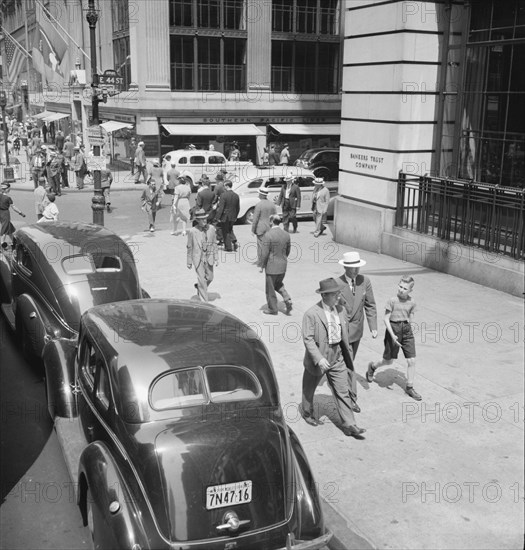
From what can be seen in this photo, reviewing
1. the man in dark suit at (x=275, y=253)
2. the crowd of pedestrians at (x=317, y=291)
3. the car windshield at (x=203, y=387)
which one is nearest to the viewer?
the car windshield at (x=203, y=387)

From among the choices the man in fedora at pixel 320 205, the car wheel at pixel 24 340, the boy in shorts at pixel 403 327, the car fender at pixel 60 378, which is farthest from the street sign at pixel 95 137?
the boy in shorts at pixel 403 327

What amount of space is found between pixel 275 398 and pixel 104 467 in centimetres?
153

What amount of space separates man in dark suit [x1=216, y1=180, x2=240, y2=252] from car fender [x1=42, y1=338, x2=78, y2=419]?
8907 mm

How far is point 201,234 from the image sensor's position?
1142 centimetres

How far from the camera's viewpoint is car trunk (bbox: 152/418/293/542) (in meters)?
4.77

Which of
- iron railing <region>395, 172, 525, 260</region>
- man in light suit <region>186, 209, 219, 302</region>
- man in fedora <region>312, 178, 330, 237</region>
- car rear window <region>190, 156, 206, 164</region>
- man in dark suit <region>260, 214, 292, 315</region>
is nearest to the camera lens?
man in dark suit <region>260, 214, 292, 315</region>

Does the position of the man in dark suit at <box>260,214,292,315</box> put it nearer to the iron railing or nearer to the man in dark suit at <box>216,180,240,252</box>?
the iron railing

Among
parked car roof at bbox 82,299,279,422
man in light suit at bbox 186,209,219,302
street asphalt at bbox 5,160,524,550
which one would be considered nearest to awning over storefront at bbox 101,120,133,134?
street asphalt at bbox 5,160,524,550

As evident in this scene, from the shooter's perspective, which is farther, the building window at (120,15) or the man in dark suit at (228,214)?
the building window at (120,15)

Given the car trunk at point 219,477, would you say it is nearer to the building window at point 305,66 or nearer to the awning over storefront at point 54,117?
the building window at point 305,66

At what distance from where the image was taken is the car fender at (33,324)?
28.0 feet

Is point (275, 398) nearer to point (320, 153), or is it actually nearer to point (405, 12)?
point (405, 12)

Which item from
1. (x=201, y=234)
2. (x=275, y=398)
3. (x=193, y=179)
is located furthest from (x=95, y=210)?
(x=193, y=179)

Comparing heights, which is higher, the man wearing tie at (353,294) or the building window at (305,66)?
the building window at (305,66)
